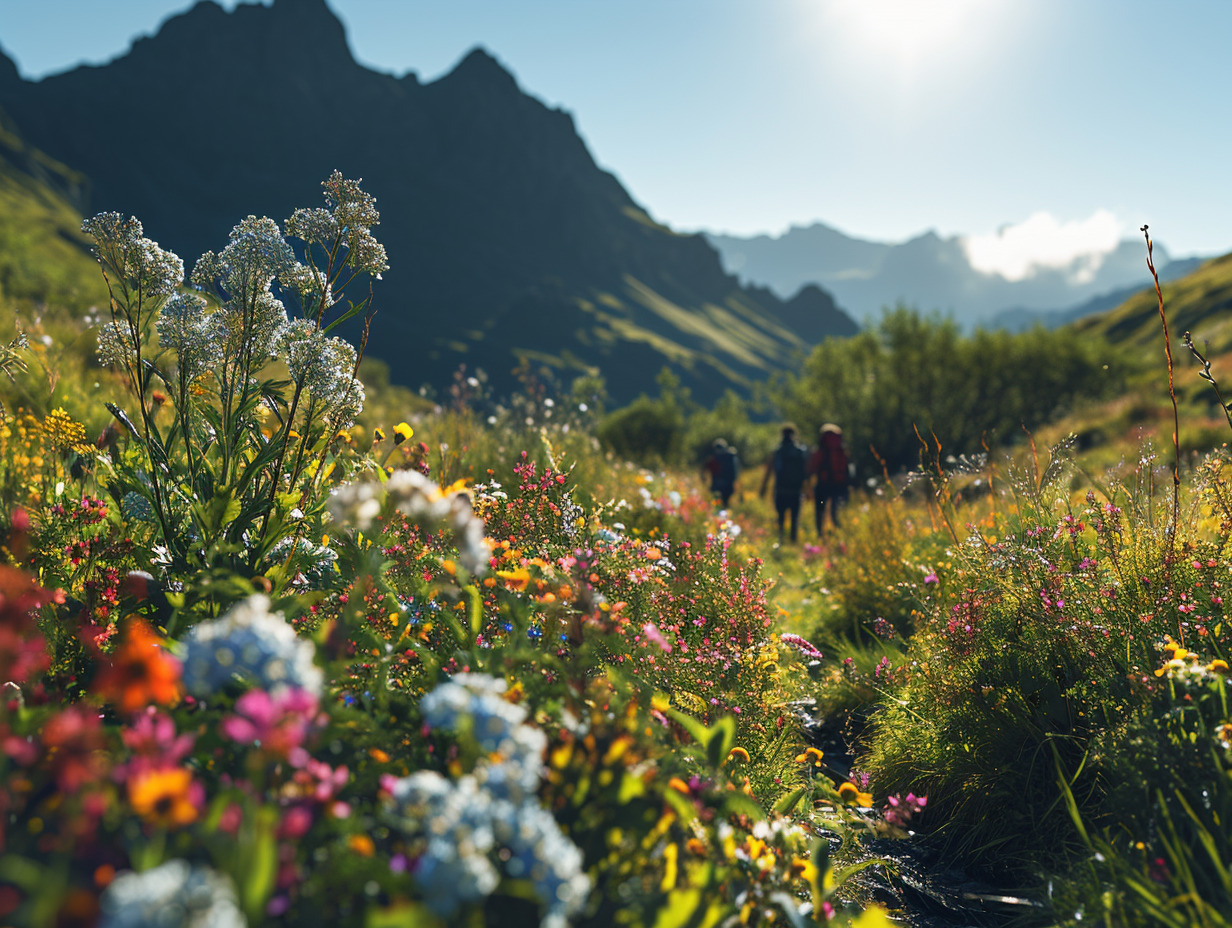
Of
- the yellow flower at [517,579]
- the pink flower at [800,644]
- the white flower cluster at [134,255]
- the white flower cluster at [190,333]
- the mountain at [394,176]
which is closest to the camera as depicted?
the yellow flower at [517,579]

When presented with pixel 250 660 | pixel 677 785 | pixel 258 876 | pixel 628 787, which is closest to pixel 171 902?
pixel 258 876

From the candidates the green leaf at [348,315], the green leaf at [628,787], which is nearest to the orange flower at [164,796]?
the green leaf at [628,787]

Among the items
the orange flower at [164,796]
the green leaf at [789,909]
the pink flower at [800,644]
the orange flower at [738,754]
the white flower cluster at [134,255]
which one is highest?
the white flower cluster at [134,255]

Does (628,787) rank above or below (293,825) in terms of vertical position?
below

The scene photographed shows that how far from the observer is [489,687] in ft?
4.98

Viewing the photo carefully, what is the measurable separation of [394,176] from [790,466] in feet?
640

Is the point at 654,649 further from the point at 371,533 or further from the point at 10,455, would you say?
the point at 10,455

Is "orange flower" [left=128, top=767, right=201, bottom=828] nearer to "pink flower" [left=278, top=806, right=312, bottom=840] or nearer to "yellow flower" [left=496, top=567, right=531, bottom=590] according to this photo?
"pink flower" [left=278, top=806, right=312, bottom=840]

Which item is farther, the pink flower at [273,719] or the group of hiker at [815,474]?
the group of hiker at [815,474]

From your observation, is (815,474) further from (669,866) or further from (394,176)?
(394,176)

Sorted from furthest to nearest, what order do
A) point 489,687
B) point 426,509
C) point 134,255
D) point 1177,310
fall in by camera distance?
1. point 1177,310
2. point 134,255
3. point 426,509
4. point 489,687

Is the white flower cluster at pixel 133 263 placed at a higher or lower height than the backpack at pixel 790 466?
higher

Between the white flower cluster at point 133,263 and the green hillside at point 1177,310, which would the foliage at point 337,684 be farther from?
the green hillside at point 1177,310

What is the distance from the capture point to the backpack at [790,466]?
11180 millimetres
